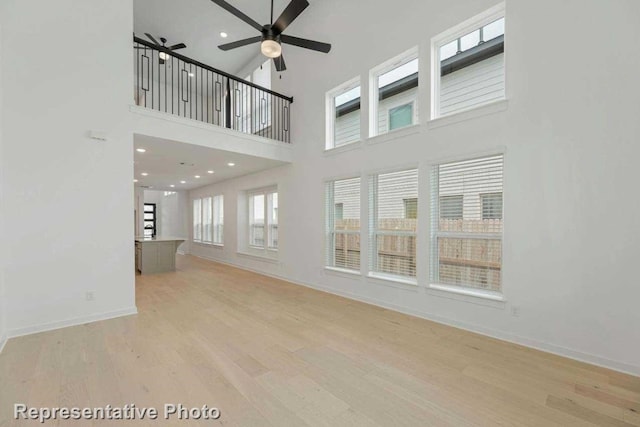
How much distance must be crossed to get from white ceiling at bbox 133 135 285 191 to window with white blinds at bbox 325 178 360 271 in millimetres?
1672

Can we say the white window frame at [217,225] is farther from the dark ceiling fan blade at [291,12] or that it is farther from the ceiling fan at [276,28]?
the dark ceiling fan blade at [291,12]

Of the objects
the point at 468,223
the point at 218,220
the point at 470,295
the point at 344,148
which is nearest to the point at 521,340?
the point at 470,295

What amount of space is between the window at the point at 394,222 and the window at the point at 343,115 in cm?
113

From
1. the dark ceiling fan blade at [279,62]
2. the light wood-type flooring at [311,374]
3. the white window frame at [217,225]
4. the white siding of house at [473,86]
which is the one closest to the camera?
the light wood-type flooring at [311,374]

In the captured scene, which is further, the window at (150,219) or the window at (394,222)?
the window at (150,219)

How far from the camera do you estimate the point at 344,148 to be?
16.7ft

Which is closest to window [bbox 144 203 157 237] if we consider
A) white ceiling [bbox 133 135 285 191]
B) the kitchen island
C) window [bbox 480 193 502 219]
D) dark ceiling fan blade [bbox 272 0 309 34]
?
white ceiling [bbox 133 135 285 191]

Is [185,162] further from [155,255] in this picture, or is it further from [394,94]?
[394,94]

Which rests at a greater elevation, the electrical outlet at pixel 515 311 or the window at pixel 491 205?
the window at pixel 491 205

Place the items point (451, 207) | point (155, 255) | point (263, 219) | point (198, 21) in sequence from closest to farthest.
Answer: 1. point (451, 207)
2. point (198, 21)
3. point (155, 255)
4. point (263, 219)

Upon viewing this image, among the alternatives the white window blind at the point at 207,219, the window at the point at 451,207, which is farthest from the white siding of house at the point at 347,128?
the white window blind at the point at 207,219

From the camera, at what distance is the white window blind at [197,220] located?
10.5 meters

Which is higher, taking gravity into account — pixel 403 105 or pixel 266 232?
pixel 403 105

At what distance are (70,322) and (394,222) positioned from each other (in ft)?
15.0
